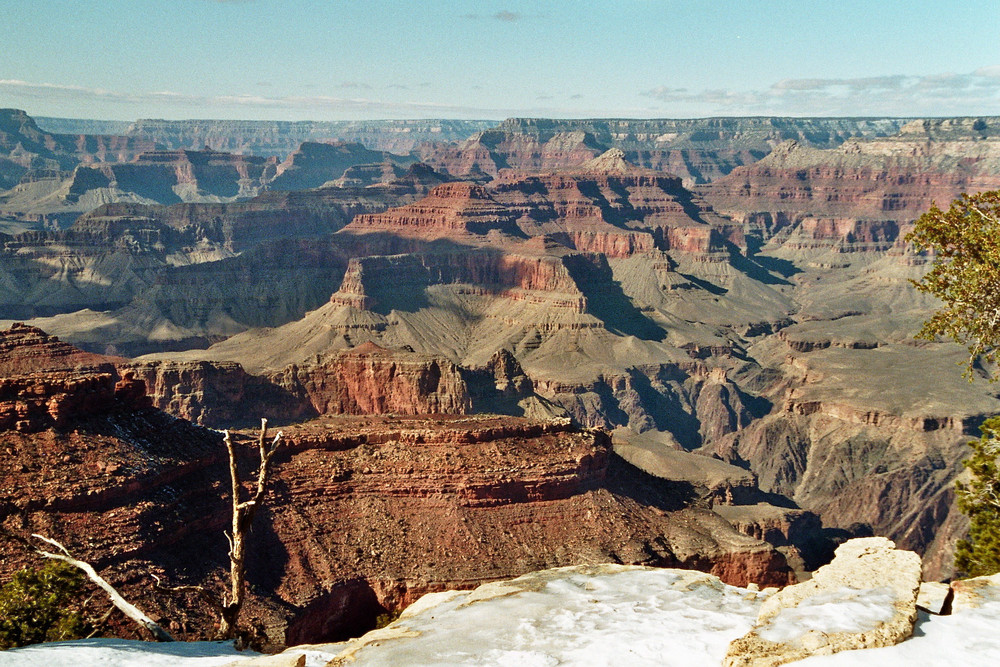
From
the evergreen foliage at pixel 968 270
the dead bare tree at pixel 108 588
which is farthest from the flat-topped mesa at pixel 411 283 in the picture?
the dead bare tree at pixel 108 588

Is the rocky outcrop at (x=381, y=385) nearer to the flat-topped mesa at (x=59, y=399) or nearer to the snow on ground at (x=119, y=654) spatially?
the flat-topped mesa at (x=59, y=399)

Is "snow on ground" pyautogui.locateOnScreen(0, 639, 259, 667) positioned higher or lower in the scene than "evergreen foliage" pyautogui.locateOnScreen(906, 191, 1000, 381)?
lower

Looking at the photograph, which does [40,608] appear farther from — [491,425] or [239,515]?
[491,425]

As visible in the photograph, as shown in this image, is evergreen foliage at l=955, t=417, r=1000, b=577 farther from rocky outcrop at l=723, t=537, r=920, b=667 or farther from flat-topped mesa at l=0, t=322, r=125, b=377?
flat-topped mesa at l=0, t=322, r=125, b=377

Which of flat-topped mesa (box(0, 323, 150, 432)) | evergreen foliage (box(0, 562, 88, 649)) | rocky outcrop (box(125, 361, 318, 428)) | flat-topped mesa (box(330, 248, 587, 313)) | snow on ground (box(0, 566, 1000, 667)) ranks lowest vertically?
rocky outcrop (box(125, 361, 318, 428))

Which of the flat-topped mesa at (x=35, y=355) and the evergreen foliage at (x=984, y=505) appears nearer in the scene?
the evergreen foliage at (x=984, y=505)

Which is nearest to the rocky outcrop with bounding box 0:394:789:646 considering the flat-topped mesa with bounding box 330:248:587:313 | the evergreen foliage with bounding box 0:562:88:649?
the evergreen foliage with bounding box 0:562:88:649
